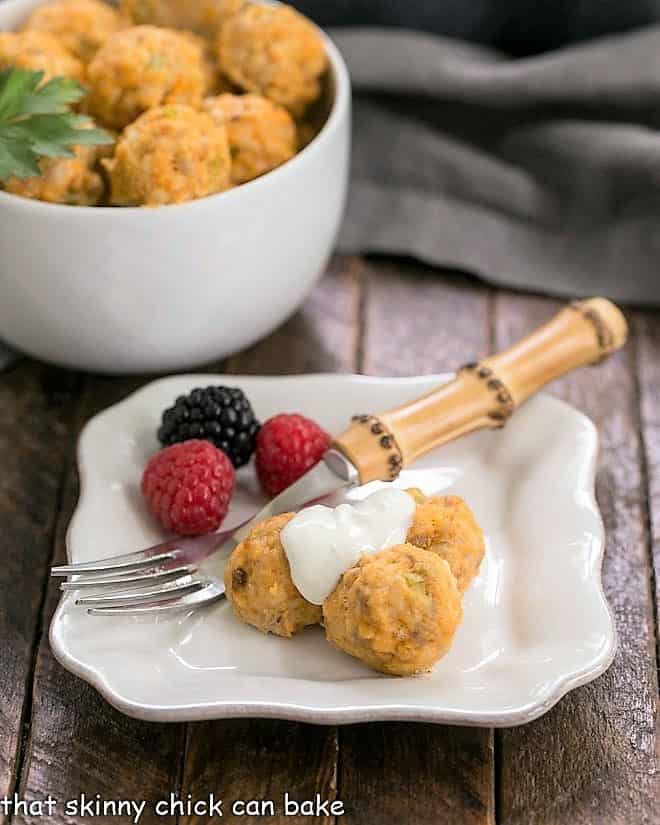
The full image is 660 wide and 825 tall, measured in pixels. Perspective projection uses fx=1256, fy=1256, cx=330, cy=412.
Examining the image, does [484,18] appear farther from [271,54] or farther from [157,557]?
[157,557]

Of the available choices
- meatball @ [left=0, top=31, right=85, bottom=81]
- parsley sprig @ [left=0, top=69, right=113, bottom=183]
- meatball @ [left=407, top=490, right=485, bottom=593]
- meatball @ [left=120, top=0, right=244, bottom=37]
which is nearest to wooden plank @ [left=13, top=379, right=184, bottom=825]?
meatball @ [left=407, top=490, right=485, bottom=593]

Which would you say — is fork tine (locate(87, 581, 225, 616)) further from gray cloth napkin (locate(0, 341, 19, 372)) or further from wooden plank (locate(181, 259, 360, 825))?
gray cloth napkin (locate(0, 341, 19, 372))

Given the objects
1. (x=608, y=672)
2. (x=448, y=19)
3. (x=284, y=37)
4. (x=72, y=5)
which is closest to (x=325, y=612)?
(x=608, y=672)

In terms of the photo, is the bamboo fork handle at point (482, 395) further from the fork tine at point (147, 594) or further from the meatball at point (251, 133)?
the meatball at point (251, 133)

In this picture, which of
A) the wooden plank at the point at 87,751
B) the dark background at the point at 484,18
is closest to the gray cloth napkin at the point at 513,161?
the dark background at the point at 484,18

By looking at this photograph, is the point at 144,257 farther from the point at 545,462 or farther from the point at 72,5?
the point at 545,462

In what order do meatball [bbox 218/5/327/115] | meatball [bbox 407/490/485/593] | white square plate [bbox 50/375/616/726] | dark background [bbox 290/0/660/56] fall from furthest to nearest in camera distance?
1. dark background [bbox 290/0/660/56]
2. meatball [bbox 218/5/327/115]
3. meatball [bbox 407/490/485/593]
4. white square plate [bbox 50/375/616/726]
